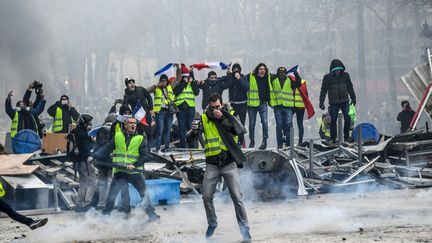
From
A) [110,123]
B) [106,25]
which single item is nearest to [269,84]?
[110,123]

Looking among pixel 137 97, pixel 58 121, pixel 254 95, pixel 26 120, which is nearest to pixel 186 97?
pixel 137 97

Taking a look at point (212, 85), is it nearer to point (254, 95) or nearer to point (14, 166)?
point (254, 95)

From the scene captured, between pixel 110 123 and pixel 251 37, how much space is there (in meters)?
40.7

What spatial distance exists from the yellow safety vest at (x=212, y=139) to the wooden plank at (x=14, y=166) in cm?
573

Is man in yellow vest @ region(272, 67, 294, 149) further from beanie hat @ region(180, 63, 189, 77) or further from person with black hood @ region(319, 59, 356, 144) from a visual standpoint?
beanie hat @ region(180, 63, 189, 77)

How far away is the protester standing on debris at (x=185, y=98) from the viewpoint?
18422 millimetres

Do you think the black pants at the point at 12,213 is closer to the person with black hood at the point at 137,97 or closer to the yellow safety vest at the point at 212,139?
the yellow safety vest at the point at 212,139

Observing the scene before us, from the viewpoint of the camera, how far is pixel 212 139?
10.8 m

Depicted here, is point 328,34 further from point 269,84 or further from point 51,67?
point 269,84

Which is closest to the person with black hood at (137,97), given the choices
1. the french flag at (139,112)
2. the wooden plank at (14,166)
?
the french flag at (139,112)

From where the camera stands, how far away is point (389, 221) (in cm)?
1206

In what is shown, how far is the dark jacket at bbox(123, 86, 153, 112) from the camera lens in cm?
1761

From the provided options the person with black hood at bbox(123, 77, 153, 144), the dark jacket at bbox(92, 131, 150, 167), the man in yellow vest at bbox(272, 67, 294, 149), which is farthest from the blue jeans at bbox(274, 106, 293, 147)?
the dark jacket at bbox(92, 131, 150, 167)

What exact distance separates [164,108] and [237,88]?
1.59 m
